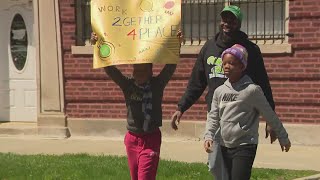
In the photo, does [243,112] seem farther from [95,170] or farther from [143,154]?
[95,170]

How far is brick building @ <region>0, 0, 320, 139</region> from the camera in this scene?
9508 millimetres

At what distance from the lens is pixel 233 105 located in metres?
4.67

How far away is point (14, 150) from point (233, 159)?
5.70m

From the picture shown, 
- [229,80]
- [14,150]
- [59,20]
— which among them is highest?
[59,20]

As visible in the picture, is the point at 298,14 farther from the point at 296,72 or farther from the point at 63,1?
the point at 63,1

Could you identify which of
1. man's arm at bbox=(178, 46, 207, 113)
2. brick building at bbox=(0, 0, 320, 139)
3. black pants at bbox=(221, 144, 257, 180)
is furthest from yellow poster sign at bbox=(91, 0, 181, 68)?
brick building at bbox=(0, 0, 320, 139)

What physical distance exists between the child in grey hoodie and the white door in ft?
24.2

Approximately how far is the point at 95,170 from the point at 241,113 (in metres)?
Result: 3.03

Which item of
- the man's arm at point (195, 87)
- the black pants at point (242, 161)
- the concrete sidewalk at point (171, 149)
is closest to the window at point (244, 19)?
the concrete sidewalk at point (171, 149)

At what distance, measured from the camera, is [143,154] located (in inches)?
204

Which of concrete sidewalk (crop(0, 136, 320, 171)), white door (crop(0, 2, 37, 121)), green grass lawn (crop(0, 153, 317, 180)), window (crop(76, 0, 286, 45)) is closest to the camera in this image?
green grass lawn (crop(0, 153, 317, 180))

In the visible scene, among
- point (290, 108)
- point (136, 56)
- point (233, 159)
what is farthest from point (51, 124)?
point (233, 159)

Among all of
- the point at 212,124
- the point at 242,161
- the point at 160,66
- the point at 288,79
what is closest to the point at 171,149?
the point at 160,66

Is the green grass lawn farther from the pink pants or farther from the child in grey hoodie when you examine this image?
the child in grey hoodie
